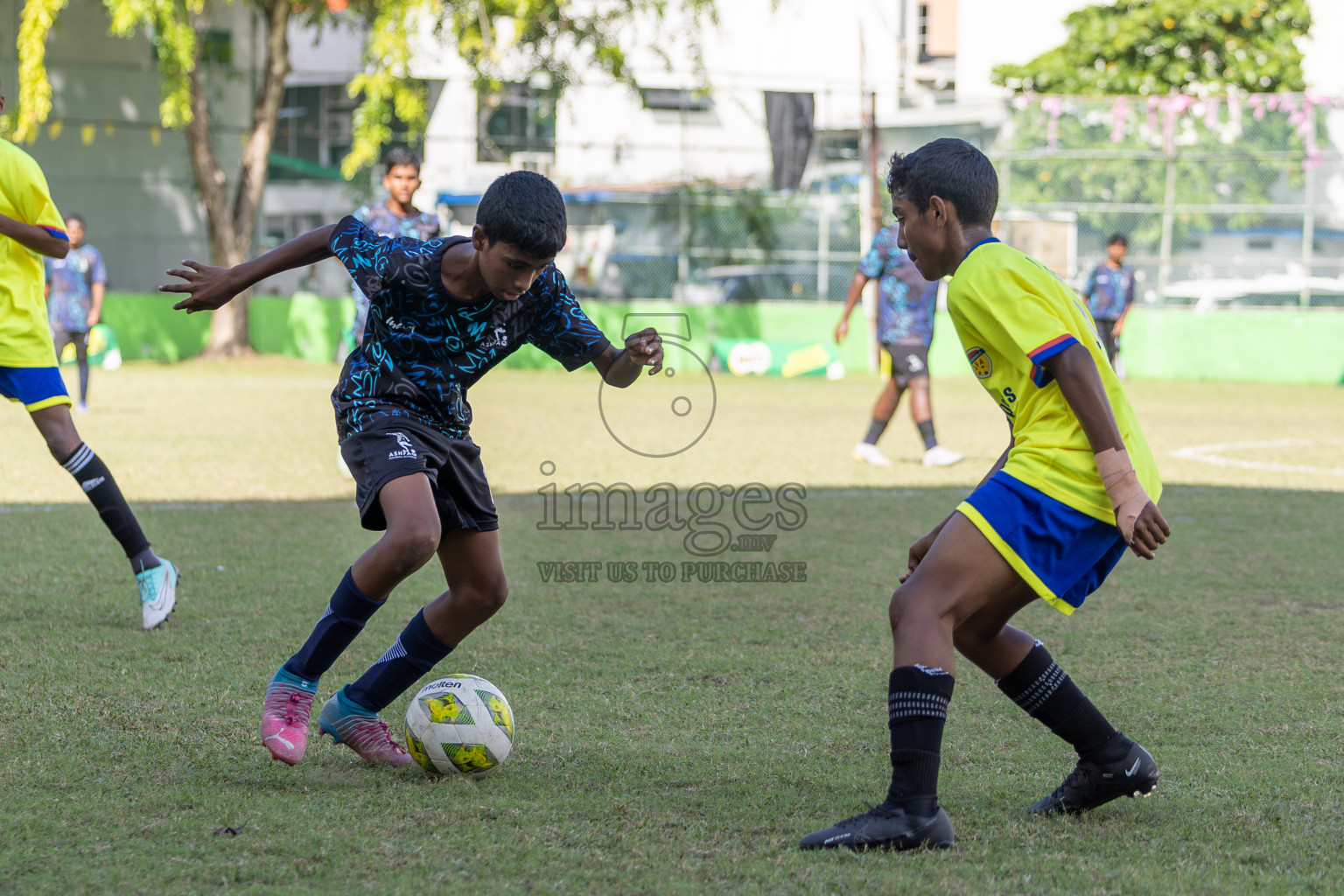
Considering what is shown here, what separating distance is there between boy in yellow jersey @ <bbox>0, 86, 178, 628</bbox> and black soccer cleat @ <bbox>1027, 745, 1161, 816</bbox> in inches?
128

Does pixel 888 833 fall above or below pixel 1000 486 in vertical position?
below

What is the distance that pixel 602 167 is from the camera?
23344 mm

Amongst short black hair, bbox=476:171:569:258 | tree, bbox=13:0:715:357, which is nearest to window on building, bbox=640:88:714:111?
tree, bbox=13:0:715:357

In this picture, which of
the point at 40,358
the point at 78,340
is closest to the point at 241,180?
the point at 78,340

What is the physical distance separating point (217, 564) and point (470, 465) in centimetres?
312

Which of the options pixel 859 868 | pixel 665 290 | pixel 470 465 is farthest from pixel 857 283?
pixel 665 290

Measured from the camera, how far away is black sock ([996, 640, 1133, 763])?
10.2 feet

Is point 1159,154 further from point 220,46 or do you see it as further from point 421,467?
point 421,467

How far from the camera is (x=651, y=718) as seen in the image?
3.96 metres

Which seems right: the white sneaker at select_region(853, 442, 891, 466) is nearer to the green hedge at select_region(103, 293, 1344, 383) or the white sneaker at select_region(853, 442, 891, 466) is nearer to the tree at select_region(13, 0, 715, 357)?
the green hedge at select_region(103, 293, 1344, 383)

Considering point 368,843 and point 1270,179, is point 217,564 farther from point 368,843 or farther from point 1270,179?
point 1270,179

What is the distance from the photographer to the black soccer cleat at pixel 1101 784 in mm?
→ 3084

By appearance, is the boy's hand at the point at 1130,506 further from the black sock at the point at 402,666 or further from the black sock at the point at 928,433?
the black sock at the point at 928,433

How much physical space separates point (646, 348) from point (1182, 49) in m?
34.0
